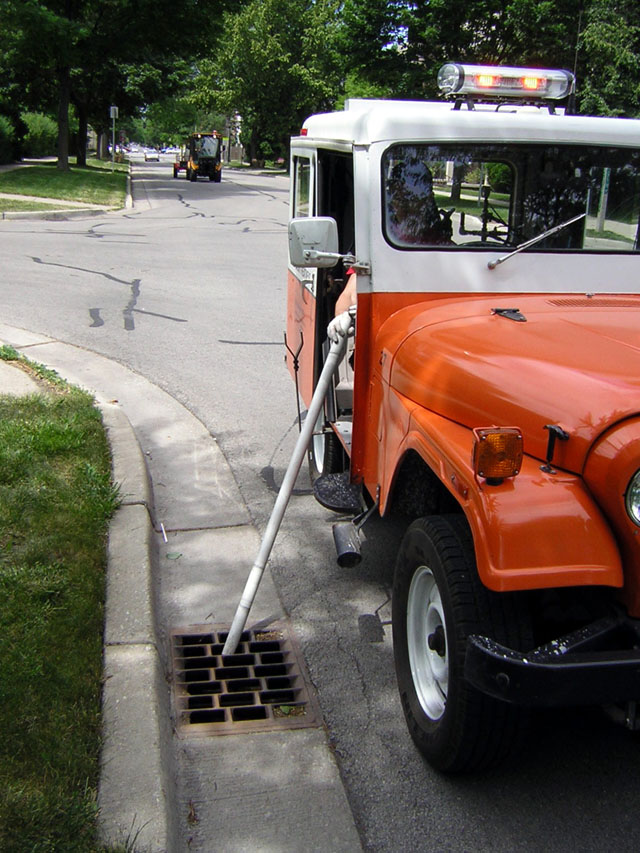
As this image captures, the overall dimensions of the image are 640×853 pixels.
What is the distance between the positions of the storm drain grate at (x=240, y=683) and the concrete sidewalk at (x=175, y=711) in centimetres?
5

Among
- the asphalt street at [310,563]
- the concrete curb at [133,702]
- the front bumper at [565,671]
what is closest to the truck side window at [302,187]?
the asphalt street at [310,563]

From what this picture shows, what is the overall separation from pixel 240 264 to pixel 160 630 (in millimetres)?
10683

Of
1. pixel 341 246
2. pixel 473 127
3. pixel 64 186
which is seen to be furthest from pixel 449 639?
pixel 64 186

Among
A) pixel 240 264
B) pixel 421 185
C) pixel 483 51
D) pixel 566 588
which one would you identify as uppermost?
pixel 483 51

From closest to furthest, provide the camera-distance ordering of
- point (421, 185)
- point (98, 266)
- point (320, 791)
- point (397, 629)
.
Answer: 1. point (320, 791)
2. point (397, 629)
3. point (421, 185)
4. point (98, 266)

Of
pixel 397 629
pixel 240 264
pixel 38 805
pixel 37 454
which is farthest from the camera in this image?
pixel 240 264

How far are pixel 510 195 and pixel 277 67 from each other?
61914 mm

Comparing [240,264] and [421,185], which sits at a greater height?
[421,185]

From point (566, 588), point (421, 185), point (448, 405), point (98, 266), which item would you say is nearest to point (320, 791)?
point (566, 588)

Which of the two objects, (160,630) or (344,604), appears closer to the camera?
(160,630)

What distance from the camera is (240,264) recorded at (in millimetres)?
13852

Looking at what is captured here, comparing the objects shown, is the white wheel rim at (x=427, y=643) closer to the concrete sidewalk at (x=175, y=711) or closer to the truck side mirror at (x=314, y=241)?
the concrete sidewalk at (x=175, y=711)

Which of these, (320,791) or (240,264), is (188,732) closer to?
(320,791)

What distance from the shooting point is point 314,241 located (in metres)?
3.53
